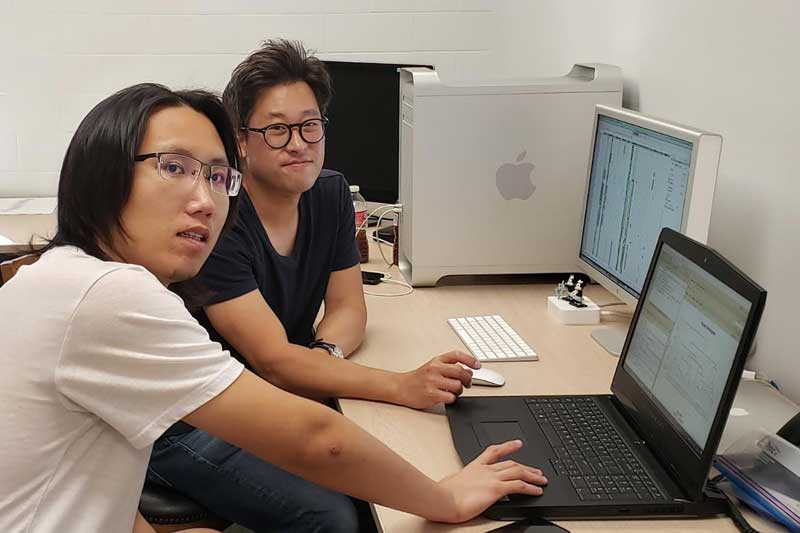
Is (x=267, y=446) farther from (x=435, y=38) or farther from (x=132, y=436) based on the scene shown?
(x=435, y=38)

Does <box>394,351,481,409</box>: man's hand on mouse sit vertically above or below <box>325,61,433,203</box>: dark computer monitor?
below

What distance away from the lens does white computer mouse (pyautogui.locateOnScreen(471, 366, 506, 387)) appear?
1.60 m

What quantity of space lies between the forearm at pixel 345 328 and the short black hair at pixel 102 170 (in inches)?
28.3

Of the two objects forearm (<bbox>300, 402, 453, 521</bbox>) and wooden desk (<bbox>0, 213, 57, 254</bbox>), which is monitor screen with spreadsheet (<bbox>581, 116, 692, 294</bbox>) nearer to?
forearm (<bbox>300, 402, 453, 521</bbox>)

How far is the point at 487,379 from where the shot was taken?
5.24 feet

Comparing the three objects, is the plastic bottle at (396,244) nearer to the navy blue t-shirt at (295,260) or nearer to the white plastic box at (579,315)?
the navy blue t-shirt at (295,260)

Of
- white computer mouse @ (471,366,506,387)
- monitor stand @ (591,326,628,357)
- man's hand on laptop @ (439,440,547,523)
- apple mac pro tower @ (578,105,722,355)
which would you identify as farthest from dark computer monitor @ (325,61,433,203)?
man's hand on laptop @ (439,440,547,523)

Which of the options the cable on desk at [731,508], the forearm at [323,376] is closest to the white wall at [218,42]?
the forearm at [323,376]

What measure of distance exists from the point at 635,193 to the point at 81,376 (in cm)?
116

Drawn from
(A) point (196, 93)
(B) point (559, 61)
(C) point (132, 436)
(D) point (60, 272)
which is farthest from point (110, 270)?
(B) point (559, 61)

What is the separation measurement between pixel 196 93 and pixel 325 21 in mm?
2171

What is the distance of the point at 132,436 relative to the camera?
3.45 feet

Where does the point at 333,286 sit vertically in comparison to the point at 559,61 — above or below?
below

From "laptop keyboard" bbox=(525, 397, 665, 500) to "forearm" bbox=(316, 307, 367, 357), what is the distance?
460 mm
